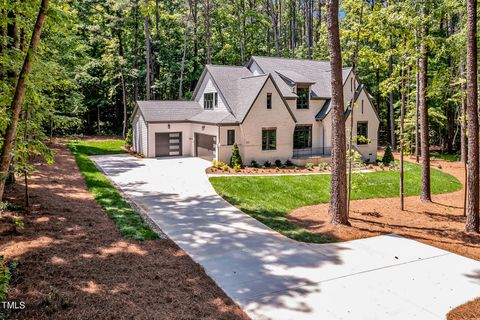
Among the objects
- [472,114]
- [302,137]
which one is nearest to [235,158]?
[302,137]

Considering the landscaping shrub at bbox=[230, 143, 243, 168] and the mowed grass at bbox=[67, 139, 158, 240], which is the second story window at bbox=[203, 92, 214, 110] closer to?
the landscaping shrub at bbox=[230, 143, 243, 168]

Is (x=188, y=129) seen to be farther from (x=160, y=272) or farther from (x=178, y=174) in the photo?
(x=160, y=272)

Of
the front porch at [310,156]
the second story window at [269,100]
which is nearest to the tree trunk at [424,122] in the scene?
the front porch at [310,156]

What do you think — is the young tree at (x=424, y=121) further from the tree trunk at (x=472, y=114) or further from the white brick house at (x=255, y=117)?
the white brick house at (x=255, y=117)

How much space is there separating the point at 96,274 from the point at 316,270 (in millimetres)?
4792

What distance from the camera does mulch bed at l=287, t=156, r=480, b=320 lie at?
11.5m

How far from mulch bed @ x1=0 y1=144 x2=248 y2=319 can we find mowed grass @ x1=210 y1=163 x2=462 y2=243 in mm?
4507

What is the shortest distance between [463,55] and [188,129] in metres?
18.7

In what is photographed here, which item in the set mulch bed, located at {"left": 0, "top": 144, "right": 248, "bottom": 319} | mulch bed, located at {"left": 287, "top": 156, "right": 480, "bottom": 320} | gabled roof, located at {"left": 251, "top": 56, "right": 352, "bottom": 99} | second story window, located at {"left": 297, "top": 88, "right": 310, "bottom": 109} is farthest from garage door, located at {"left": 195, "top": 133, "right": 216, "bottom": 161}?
mulch bed, located at {"left": 0, "top": 144, "right": 248, "bottom": 319}

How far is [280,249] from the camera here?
32.8 ft

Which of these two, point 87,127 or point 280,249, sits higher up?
point 87,127

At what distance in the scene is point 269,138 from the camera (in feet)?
82.4

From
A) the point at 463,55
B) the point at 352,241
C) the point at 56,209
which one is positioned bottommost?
the point at 352,241

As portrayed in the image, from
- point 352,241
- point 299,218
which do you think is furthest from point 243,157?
point 352,241
